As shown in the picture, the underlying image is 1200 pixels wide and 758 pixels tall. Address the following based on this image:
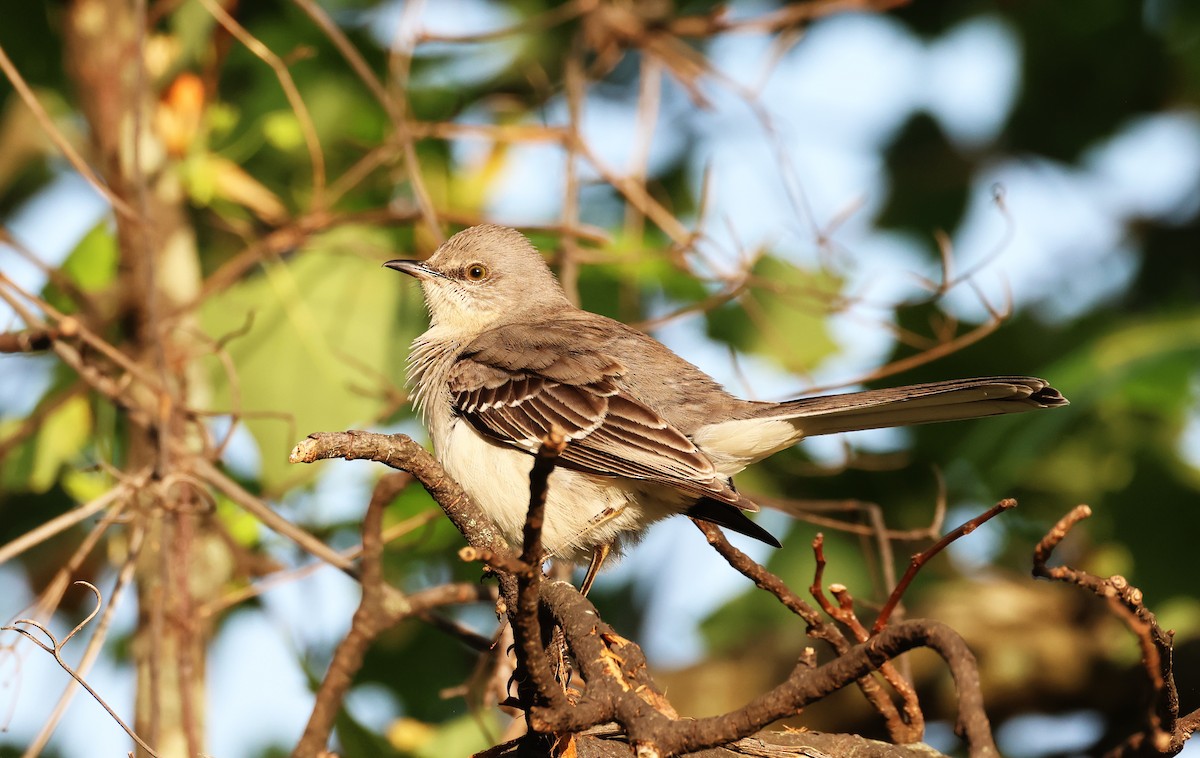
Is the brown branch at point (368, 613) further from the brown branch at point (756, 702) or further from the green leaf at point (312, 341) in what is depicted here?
the brown branch at point (756, 702)

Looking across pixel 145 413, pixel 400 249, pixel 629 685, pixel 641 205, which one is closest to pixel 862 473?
→ pixel 641 205

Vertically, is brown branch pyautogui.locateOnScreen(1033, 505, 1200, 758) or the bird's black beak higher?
the bird's black beak

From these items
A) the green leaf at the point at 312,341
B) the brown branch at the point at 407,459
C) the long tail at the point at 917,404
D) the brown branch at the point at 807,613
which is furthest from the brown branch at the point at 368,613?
the long tail at the point at 917,404

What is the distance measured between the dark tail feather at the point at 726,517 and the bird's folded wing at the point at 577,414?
0.65 ft

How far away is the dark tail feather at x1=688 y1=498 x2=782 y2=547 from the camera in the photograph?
14.0ft

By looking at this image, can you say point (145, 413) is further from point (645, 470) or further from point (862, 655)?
point (862, 655)

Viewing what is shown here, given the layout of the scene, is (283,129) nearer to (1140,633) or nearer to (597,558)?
(597,558)

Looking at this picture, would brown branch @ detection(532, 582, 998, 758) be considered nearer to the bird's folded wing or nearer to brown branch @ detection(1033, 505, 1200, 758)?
brown branch @ detection(1033, 505, 1200, 758)

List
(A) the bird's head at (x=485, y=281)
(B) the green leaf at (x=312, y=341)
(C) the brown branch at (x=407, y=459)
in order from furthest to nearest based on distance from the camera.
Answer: (A) the bird's head at (x=485, y=281) → (B) the green leaf at (x=312, y=341) → (C) the brown branch at (x=407, y=459)

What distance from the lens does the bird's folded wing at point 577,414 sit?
4141 millimetres

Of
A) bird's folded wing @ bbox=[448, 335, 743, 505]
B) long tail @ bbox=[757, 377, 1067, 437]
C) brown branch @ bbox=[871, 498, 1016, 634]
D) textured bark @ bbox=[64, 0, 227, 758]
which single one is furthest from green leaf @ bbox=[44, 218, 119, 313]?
brown branch @ bbox=[871, 498, 1016, 634]

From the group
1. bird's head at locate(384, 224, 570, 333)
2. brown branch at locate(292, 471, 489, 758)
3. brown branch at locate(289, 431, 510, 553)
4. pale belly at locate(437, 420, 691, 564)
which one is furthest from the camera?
bird's head at locate(384, 224, 570, 333)

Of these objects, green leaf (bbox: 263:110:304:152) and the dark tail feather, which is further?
green leaf (bbox: 263:110:304:152)

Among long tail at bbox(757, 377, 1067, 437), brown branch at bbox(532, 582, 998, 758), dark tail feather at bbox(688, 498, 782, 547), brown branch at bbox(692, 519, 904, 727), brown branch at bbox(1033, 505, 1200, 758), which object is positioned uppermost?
long tail at bbox(757, 377, 1067, 437)
